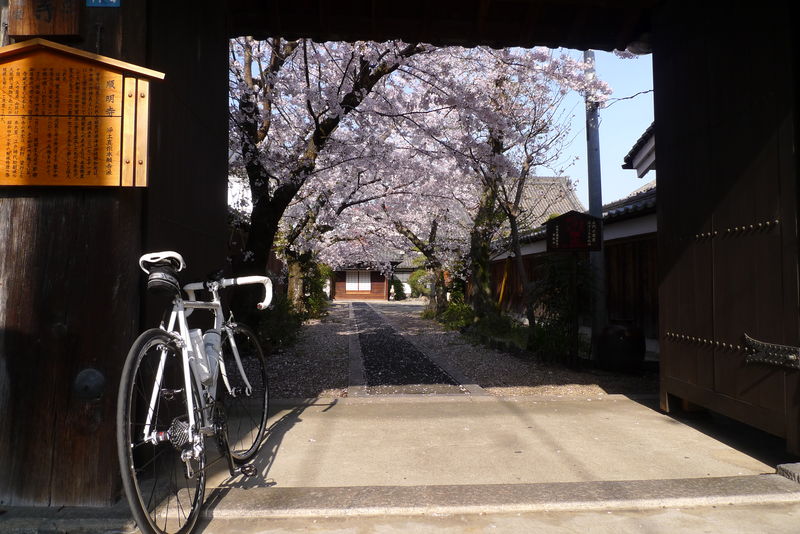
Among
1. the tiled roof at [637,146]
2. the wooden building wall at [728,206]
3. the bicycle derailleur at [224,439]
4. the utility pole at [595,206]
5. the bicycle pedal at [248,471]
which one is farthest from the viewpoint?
the tiled roof at [637,146]

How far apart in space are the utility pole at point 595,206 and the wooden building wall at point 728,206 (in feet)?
9.97

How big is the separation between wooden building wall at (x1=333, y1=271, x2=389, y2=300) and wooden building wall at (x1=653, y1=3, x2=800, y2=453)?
3984 cm

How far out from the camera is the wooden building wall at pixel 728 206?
3.64 m

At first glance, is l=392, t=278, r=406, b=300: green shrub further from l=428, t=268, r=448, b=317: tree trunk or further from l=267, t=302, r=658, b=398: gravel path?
l=267, t=302, r=658, b=398: gravel path

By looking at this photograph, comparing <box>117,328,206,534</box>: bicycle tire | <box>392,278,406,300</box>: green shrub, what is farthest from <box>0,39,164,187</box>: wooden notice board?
<box>392,278,406,300</box>: green shrub

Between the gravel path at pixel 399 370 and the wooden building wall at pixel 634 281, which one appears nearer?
the gravel path at pixel 399 370

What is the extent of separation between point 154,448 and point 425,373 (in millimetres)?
5531

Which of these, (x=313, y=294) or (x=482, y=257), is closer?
(x=482, y=257)

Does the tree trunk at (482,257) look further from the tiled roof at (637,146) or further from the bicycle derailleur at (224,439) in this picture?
the bicycle derailleur at (224,439)

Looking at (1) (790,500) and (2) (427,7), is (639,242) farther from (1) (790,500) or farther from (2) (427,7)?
(1) (790,500)

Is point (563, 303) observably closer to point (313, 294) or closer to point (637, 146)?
point (637, 146)

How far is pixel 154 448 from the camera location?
3.04 meters

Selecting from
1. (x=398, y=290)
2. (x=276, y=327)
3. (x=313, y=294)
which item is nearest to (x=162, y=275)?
(x=276, y=327)

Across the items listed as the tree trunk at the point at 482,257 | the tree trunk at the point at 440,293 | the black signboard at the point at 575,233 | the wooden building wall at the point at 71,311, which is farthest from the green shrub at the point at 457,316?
the wooden building wall at the point at 71,311
